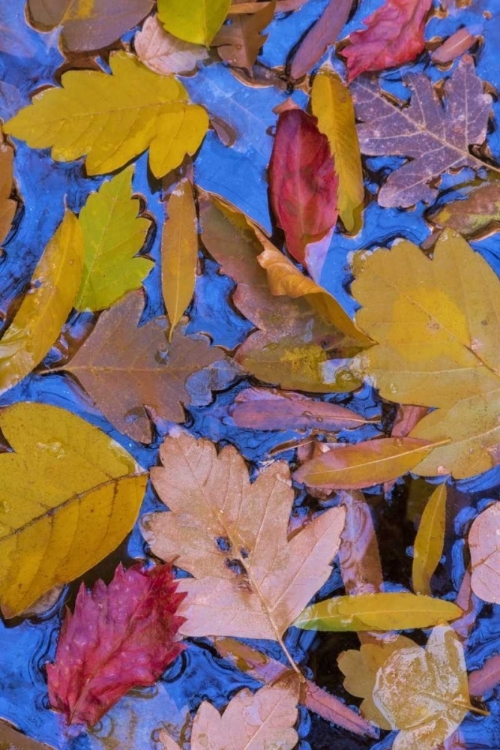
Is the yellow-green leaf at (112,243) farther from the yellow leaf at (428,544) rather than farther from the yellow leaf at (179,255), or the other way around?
the yellow leaf at (428,544)

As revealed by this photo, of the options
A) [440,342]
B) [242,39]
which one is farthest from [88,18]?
[440,342]

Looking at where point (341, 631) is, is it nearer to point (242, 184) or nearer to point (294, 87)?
point (242, 184)

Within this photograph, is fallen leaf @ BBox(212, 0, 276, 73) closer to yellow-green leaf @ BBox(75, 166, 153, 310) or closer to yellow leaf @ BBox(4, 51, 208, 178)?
yellow leaf @ BBox(4, 51, 208, 178)

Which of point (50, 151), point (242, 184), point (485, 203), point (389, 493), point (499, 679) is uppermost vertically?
point (50, 151)

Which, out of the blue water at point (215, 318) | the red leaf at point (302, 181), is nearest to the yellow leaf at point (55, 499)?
the blue water at point (215, 318)

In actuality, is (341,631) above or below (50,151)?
below

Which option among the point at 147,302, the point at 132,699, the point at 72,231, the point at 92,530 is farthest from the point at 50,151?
the point at 132,699
